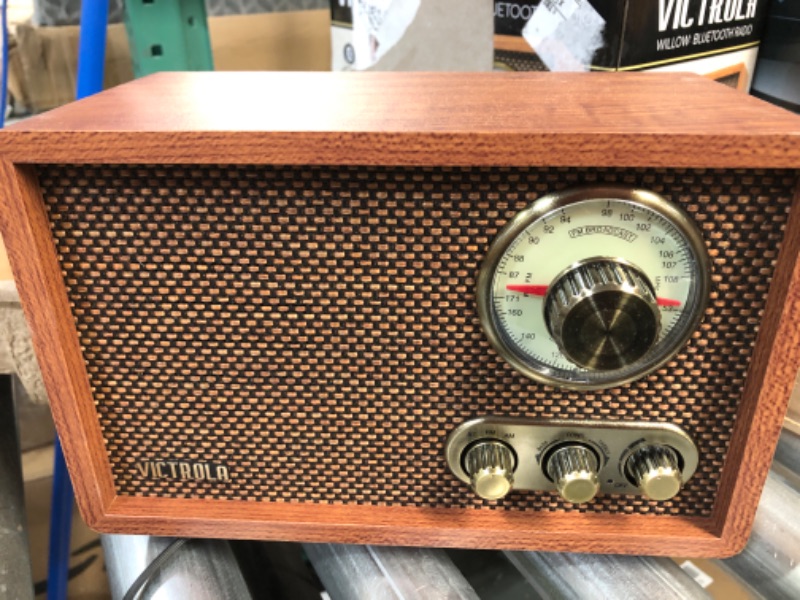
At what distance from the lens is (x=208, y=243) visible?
20.5 inches

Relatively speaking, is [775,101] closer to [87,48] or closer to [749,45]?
[749,45]

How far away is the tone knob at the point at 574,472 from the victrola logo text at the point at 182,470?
11.4 inches

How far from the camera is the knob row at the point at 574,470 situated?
0.54 m

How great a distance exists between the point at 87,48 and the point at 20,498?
525 millimetres

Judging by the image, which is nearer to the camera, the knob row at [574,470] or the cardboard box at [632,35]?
the knob row at [574,470]

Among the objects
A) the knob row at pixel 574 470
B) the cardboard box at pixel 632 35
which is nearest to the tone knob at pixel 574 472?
the knob row at pixel 574 470

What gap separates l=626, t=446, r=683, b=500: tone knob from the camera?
54 centimetres

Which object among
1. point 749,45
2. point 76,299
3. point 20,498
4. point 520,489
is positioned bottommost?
point 20,498

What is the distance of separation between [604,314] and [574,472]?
0.15 m

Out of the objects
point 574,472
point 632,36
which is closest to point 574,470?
point 574,472

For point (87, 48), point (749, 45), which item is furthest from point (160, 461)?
point (749, 45)

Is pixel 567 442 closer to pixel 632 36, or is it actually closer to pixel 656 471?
pixel 656 471

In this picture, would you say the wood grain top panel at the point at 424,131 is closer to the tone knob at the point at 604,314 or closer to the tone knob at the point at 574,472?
the tone knob at the point at 604,314

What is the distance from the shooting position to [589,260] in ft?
1.63
